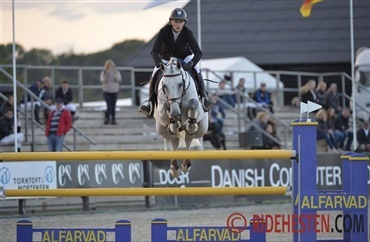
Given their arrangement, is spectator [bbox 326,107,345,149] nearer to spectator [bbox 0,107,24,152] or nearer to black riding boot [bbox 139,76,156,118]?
spectator [bbox 0,107,24,152]

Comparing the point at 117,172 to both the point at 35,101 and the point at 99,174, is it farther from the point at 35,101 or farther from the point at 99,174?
the point at 35,101

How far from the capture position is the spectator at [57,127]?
19.0 metres

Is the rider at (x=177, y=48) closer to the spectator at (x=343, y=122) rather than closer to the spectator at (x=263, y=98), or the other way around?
the spectator at (x=343, y=122)

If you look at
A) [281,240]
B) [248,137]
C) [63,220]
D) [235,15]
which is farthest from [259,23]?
[281,240]

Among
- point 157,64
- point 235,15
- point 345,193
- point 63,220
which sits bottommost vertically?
point 63,220

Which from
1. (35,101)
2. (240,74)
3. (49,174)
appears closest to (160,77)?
(49,174)

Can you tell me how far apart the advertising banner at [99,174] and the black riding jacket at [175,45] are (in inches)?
242

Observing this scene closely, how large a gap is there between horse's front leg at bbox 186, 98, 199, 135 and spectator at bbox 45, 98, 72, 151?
24.5 feet

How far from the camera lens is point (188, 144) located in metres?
12.4

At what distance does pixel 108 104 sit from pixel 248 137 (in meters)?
3.04

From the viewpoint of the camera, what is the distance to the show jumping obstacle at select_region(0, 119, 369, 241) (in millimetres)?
9727

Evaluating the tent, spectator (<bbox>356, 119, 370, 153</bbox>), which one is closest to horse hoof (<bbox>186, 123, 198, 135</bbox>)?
spectator (<bbox>356, 119, 370, 153</bbox>)

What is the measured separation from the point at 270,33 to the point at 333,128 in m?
7.11

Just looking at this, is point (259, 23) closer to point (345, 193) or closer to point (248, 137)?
point (248, 137)
